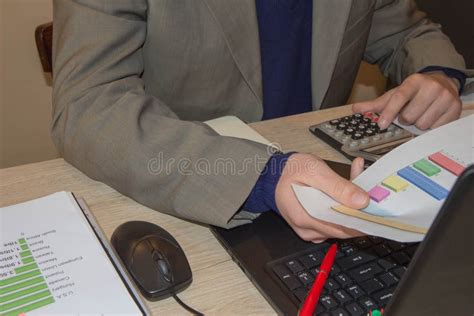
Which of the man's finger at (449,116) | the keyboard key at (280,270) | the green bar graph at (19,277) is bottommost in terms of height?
the green bar graph at (19,277)

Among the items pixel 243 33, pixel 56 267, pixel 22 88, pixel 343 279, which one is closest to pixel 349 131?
pixel 243 33

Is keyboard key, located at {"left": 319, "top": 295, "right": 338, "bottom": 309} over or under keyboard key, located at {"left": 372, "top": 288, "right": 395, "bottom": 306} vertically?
under

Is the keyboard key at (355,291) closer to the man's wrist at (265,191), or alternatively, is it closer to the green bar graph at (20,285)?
the man's wrist at (265,191)

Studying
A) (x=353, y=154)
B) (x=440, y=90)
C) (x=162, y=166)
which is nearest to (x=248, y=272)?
(x=162, y=166)

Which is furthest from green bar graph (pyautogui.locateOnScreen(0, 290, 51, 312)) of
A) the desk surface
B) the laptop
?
the laptop

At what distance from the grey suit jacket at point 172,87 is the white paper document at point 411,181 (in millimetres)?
149

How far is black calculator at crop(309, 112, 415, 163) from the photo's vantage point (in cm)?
78

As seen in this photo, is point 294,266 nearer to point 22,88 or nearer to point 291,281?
point 291,281

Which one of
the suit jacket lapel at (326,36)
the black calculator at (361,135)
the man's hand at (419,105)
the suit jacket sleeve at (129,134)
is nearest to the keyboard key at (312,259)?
the suit jacket sleeve at (129,134)

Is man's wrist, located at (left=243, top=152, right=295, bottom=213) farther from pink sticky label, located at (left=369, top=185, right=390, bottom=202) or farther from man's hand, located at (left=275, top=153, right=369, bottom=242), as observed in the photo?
pink sticky label, located at (left=369, top=185, right=390, bottom=202)

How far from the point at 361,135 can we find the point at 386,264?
31 centimetres

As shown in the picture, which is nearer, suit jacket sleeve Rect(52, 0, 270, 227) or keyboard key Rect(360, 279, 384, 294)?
keyboard key Rect(360, 279, 384, 294)

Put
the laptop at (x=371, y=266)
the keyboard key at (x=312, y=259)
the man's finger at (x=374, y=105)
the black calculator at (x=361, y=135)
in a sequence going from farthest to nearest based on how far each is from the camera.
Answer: the man's finger at (x=374, y=105) → the black calculator at (x=361, y=135) → the keyboard key at (x=312, y=259) → the laptop at (x=371, y=266)

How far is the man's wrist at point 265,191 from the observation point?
623mm
